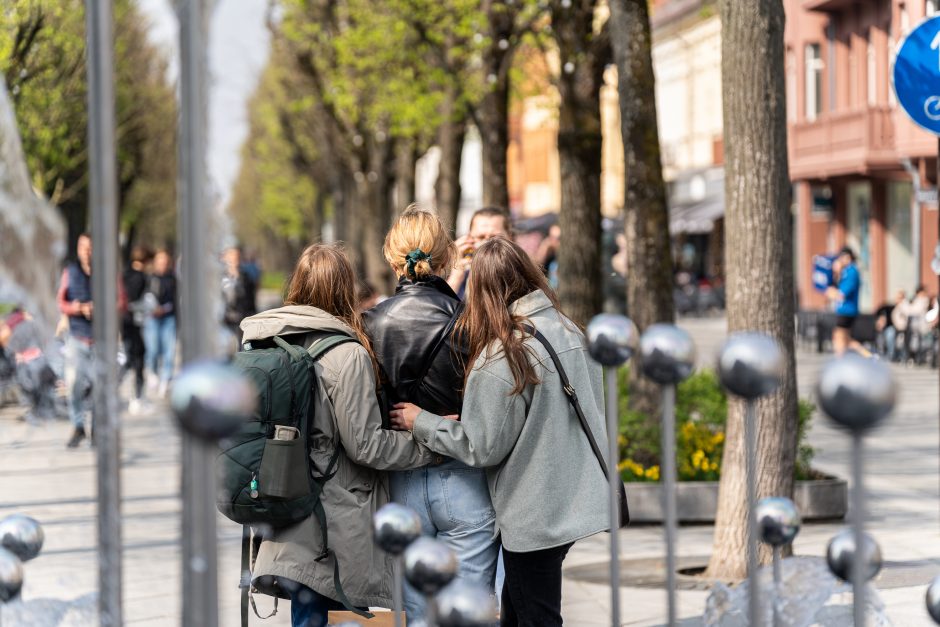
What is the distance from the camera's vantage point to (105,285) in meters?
2.72

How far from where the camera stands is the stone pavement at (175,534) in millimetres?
5293

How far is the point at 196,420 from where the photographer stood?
7.73 ft

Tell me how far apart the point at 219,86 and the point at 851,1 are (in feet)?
112

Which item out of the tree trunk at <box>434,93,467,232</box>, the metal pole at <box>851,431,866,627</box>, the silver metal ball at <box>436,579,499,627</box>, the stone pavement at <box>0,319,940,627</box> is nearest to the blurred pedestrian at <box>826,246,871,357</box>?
the tree trunk at <box>434,93,467,232</box>

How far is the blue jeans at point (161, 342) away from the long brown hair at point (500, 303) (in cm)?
1412

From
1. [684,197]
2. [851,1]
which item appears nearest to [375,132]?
[851,1]

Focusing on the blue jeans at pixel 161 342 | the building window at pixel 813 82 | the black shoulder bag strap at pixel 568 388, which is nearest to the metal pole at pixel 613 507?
the black shoulder bag strap at pixel 568 388

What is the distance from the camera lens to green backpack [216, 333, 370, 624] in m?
4.62

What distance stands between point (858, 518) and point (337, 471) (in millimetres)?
2431

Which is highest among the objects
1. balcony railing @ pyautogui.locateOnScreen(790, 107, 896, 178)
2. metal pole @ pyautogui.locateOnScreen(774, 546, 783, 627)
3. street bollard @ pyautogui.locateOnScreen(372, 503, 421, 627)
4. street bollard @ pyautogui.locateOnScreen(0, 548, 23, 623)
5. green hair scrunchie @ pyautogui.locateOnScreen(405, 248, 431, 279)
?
balcony railing @ pyautogui.locateOnScreen(790, 107, 896, 178)

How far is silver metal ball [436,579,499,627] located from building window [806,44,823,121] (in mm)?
36664

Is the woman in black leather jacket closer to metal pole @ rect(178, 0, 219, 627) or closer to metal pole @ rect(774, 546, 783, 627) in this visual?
metal pole @ rect(774, 546, 783, 627)

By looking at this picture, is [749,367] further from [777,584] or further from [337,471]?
[337,471]

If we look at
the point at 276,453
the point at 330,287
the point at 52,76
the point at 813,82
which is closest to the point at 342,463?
the point at 276,453
